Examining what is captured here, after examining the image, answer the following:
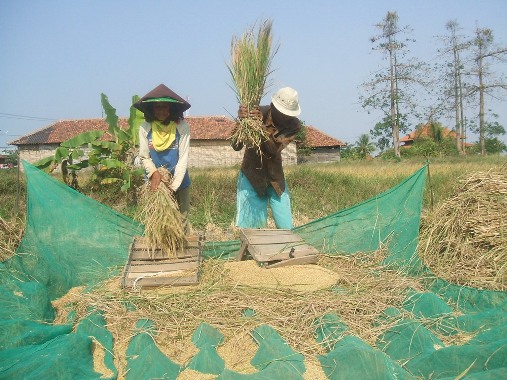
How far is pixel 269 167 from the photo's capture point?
411 centimetres

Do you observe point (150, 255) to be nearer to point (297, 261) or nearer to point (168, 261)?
point (168, 261)

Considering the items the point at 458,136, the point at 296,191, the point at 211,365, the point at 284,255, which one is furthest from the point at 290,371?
the point at 458,136

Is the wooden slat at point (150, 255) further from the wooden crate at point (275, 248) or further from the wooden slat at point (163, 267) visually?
the wooden crate at point (275, 248)

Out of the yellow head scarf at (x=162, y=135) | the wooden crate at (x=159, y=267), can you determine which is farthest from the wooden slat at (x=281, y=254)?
the yellow head scarf at (x=162, y=135)

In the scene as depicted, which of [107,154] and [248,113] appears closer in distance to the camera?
[248,113]

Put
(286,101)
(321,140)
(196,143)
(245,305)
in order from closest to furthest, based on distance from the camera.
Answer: (245,305), (286,101), (196,143), (321,140)

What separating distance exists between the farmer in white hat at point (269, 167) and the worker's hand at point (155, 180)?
64 centimetres

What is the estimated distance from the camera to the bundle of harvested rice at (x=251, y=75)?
3723 mm

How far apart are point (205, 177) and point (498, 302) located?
283 inches

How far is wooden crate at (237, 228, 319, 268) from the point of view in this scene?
3.55m

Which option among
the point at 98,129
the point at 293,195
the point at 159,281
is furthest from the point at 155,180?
the point at 98,129

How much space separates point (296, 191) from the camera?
9.27 metres

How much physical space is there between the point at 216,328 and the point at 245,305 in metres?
0.28

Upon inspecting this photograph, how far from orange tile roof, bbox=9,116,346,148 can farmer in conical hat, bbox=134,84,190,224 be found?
2086cm
